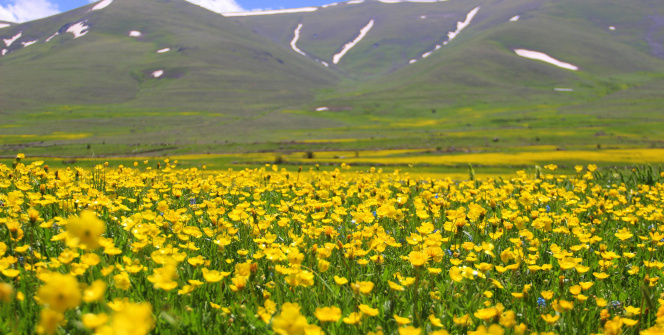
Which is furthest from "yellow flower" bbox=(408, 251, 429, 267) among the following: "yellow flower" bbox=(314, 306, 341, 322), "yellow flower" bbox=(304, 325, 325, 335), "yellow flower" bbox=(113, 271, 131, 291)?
"yellow flower" bbox=(113, 271, 131, 291)

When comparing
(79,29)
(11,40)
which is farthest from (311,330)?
(11,40)

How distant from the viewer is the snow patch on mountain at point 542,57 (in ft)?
500

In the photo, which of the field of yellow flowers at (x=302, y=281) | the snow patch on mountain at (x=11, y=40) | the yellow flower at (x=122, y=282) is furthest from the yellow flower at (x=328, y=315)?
the snow patch on mountain at (x=11, y=40)

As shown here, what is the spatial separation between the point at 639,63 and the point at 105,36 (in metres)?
192

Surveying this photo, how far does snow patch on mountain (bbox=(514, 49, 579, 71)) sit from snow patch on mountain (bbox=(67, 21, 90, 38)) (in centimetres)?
16412

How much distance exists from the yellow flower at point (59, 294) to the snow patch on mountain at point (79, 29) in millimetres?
207072

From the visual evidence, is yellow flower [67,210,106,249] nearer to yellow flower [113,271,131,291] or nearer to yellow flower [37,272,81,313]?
yellow flower [37,272,81,313]

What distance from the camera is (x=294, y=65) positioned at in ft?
573

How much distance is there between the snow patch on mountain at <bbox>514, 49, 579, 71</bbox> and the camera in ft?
500

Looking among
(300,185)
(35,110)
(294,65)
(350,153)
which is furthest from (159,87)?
(300,185)

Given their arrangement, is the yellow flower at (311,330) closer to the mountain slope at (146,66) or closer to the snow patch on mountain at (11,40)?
the mountain slope at (146,66)

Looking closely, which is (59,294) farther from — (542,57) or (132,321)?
(542,57)

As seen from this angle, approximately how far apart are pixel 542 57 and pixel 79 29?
583ft

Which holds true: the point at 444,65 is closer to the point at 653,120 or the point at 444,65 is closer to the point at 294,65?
the point at 294,65
